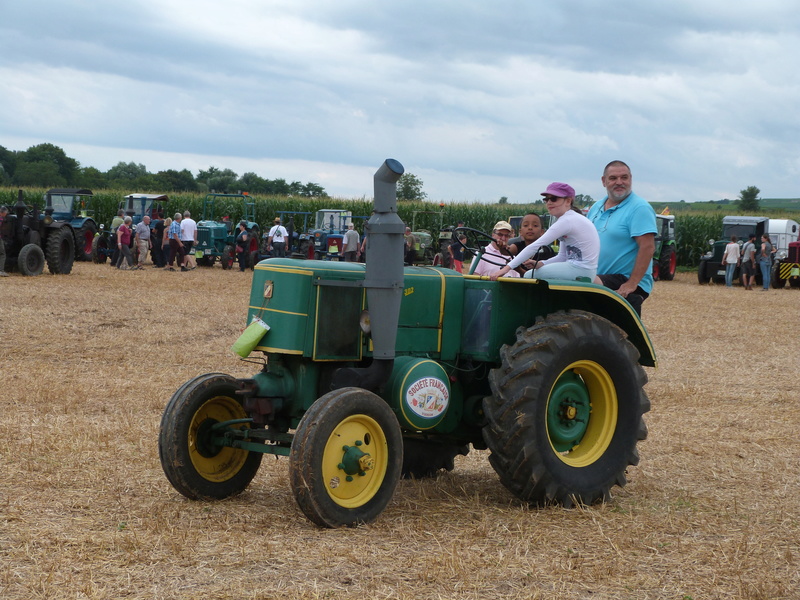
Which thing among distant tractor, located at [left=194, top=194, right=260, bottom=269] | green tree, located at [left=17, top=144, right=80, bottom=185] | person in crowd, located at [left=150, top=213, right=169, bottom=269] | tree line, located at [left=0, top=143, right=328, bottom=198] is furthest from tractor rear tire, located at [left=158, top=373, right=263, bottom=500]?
green tree, located at [left=17, top=144, right=80, bottom=185]

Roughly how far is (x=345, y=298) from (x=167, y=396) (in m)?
3.89

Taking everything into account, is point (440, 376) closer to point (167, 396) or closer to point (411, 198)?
point (167, 396)

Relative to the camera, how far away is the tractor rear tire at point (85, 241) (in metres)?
25.5

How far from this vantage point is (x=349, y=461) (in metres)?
4.46

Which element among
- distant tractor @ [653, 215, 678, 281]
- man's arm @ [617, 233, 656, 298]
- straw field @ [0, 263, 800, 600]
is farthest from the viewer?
distant tractor @ [653, 215, 678, 281]

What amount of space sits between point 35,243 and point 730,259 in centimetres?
1838

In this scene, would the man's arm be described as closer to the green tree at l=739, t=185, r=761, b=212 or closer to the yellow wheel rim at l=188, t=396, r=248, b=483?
the yellow wheel rim at l=188, t=396, r=248, b=483

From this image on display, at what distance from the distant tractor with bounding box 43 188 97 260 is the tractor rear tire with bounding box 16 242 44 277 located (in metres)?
5.42

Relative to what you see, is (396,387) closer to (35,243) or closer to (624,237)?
(624,237)

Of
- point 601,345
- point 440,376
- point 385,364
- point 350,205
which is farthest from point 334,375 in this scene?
point 350,205

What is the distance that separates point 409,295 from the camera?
5035 millimetres

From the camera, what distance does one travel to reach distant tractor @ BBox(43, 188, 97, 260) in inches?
1013

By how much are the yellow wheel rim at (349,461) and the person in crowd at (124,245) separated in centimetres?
1982

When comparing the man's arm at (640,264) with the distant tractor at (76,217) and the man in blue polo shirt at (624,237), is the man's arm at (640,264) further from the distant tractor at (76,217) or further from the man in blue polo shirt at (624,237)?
the distant tractor at (76,217)
